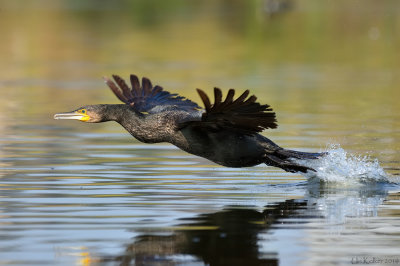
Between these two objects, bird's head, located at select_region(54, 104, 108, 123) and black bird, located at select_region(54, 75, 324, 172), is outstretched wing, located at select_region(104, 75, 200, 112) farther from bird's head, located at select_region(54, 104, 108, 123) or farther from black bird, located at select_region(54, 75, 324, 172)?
bird's head, located at select_region(54, 104, 108, 123)

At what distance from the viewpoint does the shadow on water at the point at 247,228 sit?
25.1 feet

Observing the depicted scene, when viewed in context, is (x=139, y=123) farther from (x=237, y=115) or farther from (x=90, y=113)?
(x=237, y=115)

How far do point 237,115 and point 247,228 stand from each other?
1.40 meters

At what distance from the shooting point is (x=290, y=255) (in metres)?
7.73

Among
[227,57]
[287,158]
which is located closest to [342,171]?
[287,158]

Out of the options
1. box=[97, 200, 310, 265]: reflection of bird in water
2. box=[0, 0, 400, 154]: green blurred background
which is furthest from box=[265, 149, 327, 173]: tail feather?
box=[0, 0, 400, 154]: green blurred background

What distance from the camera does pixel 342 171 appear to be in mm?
11156

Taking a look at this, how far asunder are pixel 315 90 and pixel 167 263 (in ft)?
49.1

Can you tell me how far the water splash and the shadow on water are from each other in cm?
17

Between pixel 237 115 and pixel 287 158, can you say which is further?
pixel 287 158

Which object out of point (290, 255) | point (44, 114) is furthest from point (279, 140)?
point (290, 255)

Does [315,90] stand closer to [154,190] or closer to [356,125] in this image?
[356,125]

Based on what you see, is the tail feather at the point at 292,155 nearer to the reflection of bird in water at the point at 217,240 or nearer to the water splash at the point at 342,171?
the water splash at the point at 342,171

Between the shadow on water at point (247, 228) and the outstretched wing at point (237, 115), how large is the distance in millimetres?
827
